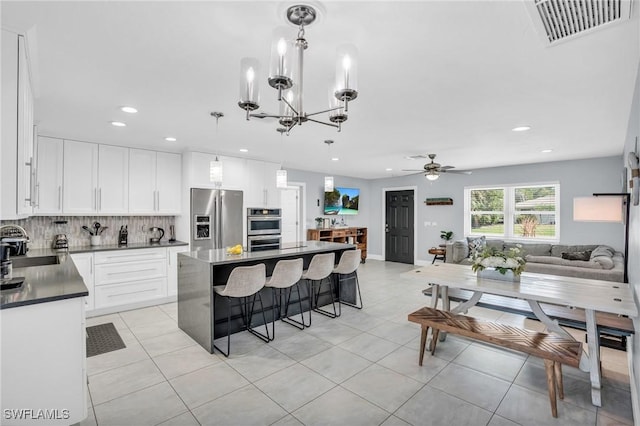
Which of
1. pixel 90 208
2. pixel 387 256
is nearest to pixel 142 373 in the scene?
pixel 90 208

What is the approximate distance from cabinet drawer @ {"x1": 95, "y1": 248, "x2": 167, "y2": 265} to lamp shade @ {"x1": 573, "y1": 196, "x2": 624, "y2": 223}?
217 inches

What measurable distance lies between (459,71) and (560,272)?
142 inches

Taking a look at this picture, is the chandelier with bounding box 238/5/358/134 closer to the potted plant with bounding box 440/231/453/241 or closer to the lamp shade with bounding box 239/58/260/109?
the lamp shade with bounding box 239/58/260/109

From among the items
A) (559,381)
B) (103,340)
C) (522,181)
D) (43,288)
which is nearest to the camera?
(43,288)

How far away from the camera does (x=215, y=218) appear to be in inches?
203

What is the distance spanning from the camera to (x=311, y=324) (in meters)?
3.86

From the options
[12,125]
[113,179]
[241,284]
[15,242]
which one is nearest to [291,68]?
[12,125]

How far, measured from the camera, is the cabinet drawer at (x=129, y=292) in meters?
4.22

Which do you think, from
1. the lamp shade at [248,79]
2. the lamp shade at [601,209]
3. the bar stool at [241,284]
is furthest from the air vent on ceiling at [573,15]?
the bar stool at [241,284]

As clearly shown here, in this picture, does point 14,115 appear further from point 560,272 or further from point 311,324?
point 560,272

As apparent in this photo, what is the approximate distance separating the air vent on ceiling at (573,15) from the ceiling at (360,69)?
0.07 meters

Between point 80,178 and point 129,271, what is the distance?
1.45 metres

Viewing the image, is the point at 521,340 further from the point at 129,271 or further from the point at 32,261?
the point at 32,261

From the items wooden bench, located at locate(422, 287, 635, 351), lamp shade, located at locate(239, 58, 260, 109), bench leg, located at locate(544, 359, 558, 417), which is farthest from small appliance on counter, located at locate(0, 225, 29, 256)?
bench leg, located at locate(544, 359, 558, 417)
